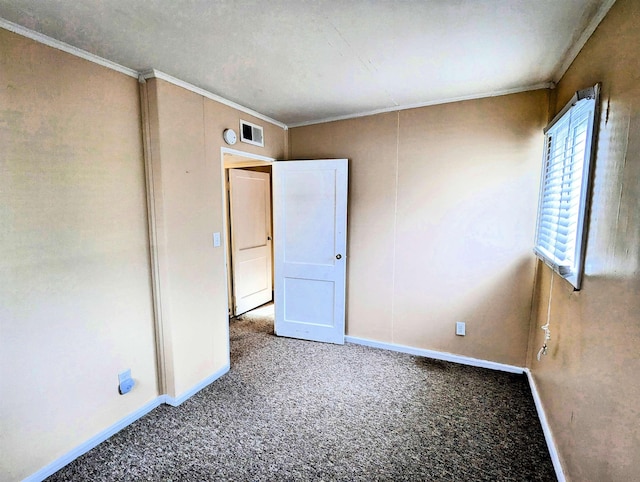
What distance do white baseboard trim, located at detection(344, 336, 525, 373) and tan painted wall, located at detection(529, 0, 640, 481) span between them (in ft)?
3.45

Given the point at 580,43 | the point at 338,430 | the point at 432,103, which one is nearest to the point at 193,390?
the point at 338,430

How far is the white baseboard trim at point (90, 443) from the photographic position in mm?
1704

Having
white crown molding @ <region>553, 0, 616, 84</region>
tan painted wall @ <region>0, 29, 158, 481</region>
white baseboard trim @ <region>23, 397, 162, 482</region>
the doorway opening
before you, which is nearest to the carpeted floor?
white baseboard trim @ <region>23, 397, 162, 482</region>

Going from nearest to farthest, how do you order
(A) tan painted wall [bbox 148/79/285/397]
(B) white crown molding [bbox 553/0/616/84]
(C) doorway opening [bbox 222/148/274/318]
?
(B) white crown molding [bbox 553/0/616/84]
(A) tan painted wall [bbox 148/79/285/397]
(C) doorway opening [bbox 222/148/274/318]

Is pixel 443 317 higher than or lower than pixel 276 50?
lower

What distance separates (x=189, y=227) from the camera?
→ 7.72 ft

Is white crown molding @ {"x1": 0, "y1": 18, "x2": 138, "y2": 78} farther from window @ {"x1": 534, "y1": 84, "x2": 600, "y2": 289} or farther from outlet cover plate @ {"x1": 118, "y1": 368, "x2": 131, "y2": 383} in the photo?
window @ {"x1": 534, "y1": 84, "x2": 600, "y2": 289}

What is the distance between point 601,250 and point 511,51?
1.27 meters

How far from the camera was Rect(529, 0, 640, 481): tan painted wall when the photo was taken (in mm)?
1089

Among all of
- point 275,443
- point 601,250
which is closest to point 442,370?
point 275,443

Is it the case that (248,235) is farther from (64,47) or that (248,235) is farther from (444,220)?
(64,47)

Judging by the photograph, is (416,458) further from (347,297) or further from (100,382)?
(100,382)

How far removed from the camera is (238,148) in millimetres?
2830

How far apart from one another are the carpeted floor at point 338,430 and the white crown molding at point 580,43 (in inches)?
89.9
